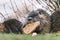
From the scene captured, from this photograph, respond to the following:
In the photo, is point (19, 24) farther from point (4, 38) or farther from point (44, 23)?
point (4, 38)

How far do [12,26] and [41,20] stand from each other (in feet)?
2.77

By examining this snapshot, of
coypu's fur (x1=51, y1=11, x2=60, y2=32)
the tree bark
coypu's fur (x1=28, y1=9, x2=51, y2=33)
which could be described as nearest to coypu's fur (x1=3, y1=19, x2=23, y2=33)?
coypu's fur (x1=28, y1=9, x2=51, y2=33)

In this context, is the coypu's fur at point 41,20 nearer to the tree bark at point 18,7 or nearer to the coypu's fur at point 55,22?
the coypu's fur at point 55,22

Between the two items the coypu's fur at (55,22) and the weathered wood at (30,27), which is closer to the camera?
the weathered wood at (30,27)

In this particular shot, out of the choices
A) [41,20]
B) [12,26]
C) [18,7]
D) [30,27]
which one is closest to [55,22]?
[41,20]

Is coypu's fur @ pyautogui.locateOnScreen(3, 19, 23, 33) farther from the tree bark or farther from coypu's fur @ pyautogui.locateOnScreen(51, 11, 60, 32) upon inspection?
coypu's fur @ pyautogui.locateOnScreen(51, 11, 60, 32)

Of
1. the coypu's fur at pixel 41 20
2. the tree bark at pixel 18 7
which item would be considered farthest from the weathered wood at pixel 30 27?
the tree bark at pixel 18 7

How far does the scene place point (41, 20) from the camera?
7906mm

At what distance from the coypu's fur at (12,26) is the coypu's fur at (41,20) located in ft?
1.18

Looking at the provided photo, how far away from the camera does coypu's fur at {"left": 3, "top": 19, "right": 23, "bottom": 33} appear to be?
7756mm

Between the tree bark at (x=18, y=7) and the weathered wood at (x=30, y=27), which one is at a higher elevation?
the tree bark at (x=18, y=7)

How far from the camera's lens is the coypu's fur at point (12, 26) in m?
7.76

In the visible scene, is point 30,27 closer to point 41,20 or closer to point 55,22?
point 41,20

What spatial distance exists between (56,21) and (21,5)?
1769mm
